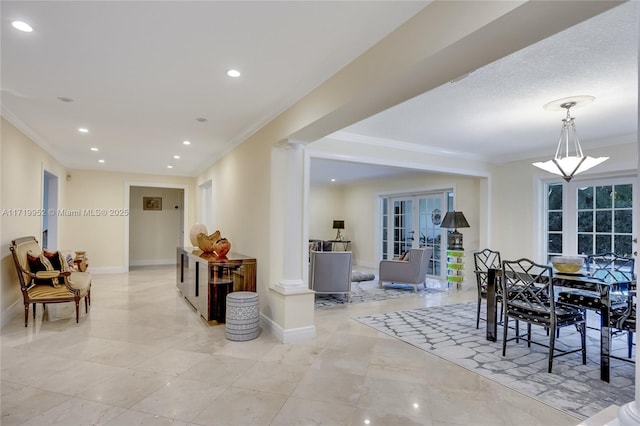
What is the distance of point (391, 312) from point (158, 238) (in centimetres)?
765

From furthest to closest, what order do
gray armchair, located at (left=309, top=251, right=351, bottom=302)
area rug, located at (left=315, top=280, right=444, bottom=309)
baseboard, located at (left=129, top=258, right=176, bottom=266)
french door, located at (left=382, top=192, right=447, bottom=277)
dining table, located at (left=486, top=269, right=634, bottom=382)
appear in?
baseboard, located at (left=129, top=258, right=176, bottom=266) < french door, located at (left=382, top=192, right=447, bottom=277) < area rug, located at (left=315, top=280, right=444, bottom=309) < gray armchair, located at (left=309, top=251, right=351, bottom=302) < dining table, located at (left=486, top=269, right=634, bottom=382)

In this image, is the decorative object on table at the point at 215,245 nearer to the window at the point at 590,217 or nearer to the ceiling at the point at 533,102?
the ceiling at the point at 533,102

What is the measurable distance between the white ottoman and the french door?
17.3 feet

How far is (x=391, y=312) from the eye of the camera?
5074 mm

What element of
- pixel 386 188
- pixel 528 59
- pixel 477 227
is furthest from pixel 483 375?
pixel 386 188

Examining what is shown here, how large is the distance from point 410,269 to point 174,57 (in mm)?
5334

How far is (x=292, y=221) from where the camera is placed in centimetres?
393

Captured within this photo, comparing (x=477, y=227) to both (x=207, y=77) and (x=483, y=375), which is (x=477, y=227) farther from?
(x=207, y=77)

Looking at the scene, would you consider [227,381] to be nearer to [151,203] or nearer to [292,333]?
[292,333]

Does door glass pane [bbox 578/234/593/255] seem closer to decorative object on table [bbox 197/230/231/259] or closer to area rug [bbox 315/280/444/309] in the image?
area rug [bbox 315/280/444/309]

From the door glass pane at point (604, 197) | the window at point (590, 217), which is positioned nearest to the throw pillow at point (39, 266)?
the window at point (590, 217)

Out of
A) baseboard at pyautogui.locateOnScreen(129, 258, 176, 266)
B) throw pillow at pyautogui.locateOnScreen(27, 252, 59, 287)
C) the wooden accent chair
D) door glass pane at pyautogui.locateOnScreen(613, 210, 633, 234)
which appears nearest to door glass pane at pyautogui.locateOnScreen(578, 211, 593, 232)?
door glass pane at pyautogui.locateOnScreen(613, 210, 633, 234)

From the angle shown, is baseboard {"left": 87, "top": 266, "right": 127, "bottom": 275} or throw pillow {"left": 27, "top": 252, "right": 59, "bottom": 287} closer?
throw pillow {"left": 27, "top": 252, "right": 59, "bottom": 287}

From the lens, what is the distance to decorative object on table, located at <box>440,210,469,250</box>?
260 inches
